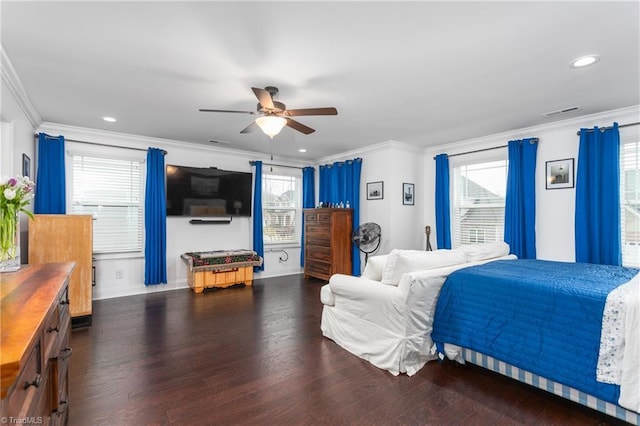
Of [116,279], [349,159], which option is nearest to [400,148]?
[349,159]

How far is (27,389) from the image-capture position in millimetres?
966

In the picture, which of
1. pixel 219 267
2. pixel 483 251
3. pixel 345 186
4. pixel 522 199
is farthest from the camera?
pixel 345 186

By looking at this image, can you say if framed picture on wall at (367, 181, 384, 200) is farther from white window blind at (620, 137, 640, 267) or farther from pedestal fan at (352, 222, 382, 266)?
white window blind at (620, 137, 640, 267)

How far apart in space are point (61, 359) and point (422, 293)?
2320 millimetres

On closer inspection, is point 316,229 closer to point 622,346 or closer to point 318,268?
point 318,268

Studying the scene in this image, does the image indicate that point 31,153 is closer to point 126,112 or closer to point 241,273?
point 126,112

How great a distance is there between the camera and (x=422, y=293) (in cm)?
256

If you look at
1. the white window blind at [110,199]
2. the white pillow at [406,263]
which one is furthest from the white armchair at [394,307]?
the white window blind at [110,199]

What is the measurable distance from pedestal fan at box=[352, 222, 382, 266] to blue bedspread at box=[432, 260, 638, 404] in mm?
2543

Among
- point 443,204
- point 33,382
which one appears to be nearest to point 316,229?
point 443,204

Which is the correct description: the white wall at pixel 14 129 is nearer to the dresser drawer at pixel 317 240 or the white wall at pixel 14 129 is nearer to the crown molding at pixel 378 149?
the dresser drawer at pixel 317 240

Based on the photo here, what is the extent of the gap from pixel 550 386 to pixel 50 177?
18.8 ft

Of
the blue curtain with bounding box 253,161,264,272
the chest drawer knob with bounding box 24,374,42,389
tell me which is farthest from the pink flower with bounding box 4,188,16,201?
the blue curtain with bounding box 253,161,264,272

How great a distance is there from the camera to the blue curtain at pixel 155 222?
4.92 m
